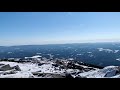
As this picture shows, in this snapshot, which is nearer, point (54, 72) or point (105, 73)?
point (54, 72)

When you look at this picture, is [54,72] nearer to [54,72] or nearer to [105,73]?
[54,72]

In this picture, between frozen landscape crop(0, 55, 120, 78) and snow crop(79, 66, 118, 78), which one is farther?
snow crop(79, 66, 118, 78)

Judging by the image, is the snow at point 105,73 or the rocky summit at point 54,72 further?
the snow at point 105,73

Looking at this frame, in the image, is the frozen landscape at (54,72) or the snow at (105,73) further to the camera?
the snow at (105,73)

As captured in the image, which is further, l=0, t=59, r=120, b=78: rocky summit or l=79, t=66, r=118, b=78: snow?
l=79, t=66, r=118, b=78: snow

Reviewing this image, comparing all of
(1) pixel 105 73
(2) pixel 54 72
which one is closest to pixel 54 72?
(2) pixel 54 72

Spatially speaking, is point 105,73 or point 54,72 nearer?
point 54,72
